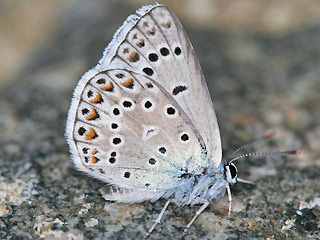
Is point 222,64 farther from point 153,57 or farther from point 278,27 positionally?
point 153,57

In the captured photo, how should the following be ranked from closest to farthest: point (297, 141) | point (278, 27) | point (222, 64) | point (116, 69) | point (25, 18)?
point (116, 69) → point (297, 141) → point (222, 64) → point (278, 27) → point (25, 18)

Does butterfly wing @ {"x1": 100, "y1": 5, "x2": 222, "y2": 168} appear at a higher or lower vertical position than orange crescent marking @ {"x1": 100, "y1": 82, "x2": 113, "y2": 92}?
higher

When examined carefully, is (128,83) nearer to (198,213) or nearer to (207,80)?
(198,213)

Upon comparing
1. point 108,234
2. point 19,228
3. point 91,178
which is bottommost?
point 19,228

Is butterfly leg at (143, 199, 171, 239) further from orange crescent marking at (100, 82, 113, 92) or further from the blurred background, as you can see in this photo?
orange crescent marking at (100, 82, 113, 92)

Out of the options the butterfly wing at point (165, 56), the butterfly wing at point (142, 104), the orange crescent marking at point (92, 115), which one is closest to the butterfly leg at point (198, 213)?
the butterfly wing at point (142, 104)

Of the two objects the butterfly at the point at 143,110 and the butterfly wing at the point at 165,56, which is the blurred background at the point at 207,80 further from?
the butterfly wing at the point at 165,56

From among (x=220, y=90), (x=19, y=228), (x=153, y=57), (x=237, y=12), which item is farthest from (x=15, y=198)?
(x=237, y=12)

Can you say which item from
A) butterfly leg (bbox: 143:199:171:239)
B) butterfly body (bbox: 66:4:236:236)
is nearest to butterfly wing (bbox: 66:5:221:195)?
butterfly body (bbox: 66:4:236:236)
